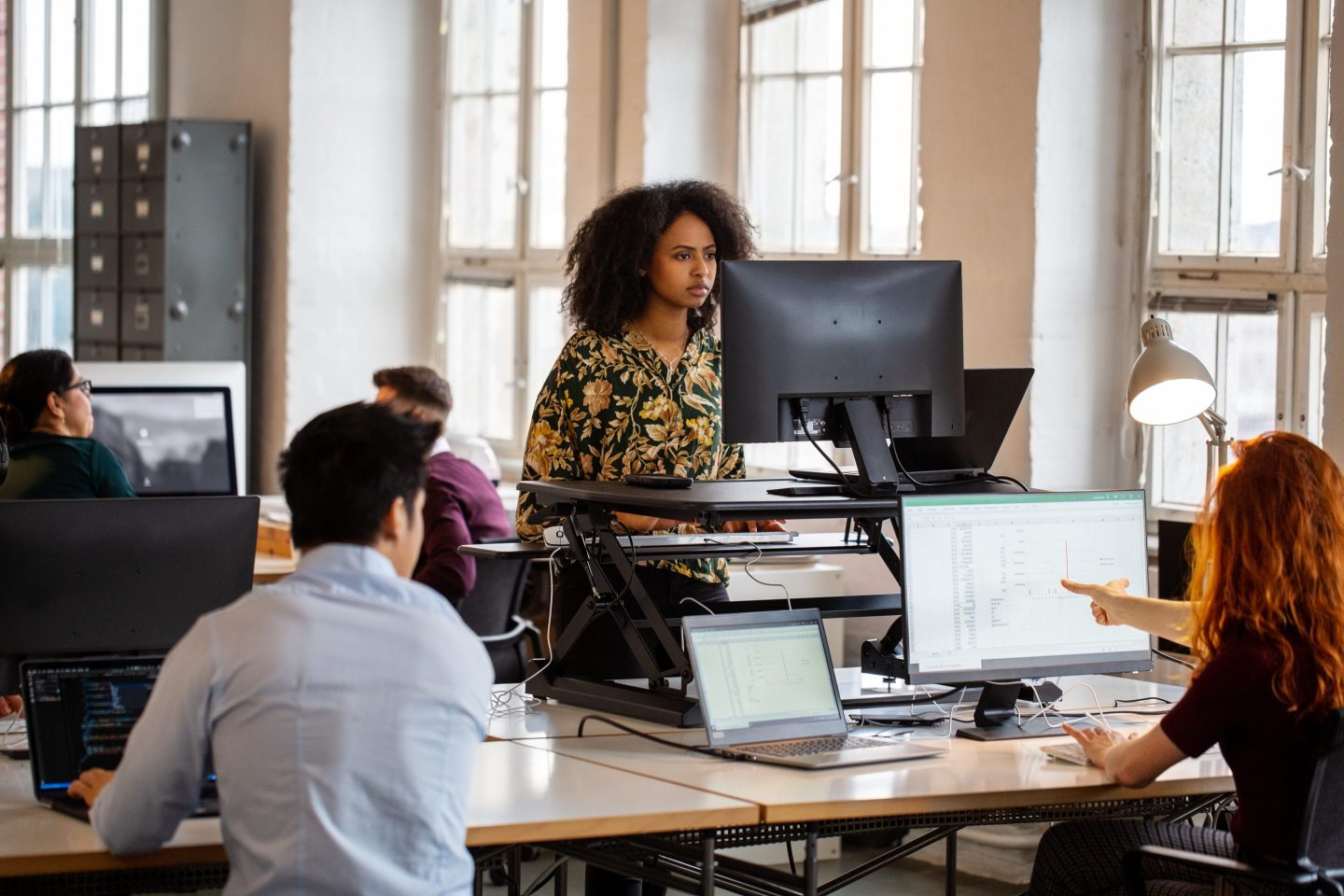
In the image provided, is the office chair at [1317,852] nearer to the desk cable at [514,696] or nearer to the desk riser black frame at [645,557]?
the desk riser black frame at [645,557]

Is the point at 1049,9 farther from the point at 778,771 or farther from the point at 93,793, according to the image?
the point at 93,793

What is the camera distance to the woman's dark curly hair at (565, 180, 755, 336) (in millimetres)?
3264

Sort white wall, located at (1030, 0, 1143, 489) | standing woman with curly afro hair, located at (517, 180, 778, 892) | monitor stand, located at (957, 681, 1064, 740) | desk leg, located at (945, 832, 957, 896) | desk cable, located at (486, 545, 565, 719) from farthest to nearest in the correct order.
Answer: white wall, located at (1030, 0, 1143, 489) → desk leg, located at (945, 832, 957, 896) → standing woman with curly afro hair, located at (517, 180, 778, 892) → desk cable, located at (486, 545, 565, 719) → monitor stand, located at (957, 681, 1064, 740)

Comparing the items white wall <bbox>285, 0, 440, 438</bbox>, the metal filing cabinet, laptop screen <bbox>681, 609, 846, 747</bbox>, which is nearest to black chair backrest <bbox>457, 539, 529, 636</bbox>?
laptop screen <bbox>681, 609, 846, 747</bbox>

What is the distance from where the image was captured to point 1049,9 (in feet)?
14.0

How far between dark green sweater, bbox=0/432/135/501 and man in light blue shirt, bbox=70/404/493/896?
1.91m

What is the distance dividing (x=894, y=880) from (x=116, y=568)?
8.04 feet

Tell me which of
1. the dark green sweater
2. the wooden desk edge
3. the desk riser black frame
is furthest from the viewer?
the dark green sweater

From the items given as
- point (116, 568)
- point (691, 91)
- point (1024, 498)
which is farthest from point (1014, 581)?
point (691, 91)

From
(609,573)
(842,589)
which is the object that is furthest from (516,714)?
(842,589)

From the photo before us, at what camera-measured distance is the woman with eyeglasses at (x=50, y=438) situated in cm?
376

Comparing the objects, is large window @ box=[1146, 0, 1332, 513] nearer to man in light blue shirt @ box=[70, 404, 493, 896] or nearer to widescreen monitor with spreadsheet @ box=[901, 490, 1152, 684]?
widescreen monitor with spreadsheet @ box=[901, 490, 1152, 684]

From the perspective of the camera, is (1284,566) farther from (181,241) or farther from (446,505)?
(181,241)

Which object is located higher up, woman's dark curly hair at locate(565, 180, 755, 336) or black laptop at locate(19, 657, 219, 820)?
woman's dark curly hair at locate(565, 180, 755, 336)
